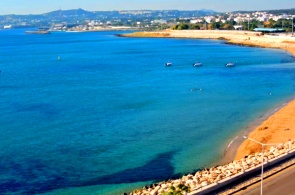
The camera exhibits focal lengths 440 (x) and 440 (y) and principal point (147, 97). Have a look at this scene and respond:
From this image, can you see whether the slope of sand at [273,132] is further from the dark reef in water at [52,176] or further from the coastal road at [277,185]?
the coastal road at [277,185]

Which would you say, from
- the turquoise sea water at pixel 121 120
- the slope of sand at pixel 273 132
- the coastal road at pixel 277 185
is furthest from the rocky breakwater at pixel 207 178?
the slope of sand at pixel 273 132

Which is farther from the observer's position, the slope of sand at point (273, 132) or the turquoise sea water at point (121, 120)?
the slope of sand at point (273, 132)

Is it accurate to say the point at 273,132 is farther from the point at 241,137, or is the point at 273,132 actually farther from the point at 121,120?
the point at 121,120

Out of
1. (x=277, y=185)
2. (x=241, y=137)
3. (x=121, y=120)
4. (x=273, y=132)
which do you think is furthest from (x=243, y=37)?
(x=277, y=185)

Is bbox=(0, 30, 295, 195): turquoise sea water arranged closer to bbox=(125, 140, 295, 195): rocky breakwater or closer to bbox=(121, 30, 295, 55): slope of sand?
bbox=(125, 140, 295, 195): rocky breakwater

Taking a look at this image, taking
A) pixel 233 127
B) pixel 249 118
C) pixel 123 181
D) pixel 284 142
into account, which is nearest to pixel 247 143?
pixel 284 142

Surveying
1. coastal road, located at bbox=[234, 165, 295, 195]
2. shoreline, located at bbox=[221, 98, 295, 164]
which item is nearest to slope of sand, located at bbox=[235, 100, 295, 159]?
shoreline, located at bbox=[221, 98, 295, 164]
